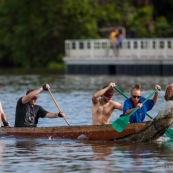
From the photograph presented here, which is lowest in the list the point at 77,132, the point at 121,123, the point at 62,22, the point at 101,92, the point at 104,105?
the point at 62,22

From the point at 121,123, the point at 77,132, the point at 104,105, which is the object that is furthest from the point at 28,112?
the point at 121,123

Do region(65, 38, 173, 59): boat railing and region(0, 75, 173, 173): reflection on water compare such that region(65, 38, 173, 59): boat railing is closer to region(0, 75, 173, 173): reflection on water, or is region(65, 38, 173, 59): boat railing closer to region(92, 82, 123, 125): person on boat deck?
region(0, 75, 173, 173): reflection on water

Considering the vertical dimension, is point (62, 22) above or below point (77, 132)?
below

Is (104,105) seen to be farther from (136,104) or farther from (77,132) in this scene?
(77,132)

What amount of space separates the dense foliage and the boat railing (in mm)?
9771

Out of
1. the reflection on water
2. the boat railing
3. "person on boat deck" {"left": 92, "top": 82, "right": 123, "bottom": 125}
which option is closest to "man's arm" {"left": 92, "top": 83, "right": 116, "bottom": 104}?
"person on boat deck" {"left": 92, "top": 82, "right": 123, "bottom": 125}

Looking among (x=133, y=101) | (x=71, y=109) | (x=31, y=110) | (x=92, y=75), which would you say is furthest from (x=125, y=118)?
(x=92, y=75)

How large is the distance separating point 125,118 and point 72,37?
184 ft

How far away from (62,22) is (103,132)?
56375 millimetres

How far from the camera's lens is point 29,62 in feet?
270

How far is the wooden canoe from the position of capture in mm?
22547

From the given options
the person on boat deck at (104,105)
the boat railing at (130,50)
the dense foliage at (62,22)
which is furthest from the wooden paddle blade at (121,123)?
the dense foliage at (62,22)

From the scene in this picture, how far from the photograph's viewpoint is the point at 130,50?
197ft

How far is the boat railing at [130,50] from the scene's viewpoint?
5875 cm
